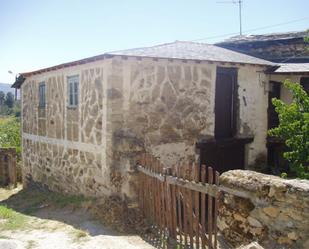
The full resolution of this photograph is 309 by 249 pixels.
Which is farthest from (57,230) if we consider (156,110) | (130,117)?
(156,110)

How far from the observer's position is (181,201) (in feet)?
A: 20.7

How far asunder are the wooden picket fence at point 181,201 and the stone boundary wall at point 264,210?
231 mm

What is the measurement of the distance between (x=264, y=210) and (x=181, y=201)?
75.6 inches

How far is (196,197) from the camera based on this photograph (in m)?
5.63

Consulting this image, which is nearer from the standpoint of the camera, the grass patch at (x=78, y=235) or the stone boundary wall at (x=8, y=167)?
the grass patch at (x=78, y=235)

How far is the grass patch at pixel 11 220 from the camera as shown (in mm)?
7688

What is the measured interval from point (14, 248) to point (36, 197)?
5143mm

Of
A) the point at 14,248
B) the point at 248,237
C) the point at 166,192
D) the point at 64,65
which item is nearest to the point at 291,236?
the point at 248,237

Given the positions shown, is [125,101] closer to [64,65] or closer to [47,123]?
[64,65]

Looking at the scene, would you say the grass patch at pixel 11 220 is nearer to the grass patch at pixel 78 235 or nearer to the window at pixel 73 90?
the grass patch at pixel 78 235

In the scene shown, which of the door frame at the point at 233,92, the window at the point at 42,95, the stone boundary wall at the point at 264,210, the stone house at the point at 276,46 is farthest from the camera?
the stone house at the point at 276,46

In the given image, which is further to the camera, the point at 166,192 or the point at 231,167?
the point at 231,167

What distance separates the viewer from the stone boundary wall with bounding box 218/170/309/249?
4.30m

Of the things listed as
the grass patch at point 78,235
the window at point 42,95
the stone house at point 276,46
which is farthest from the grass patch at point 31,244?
the stone house at point 276,46
